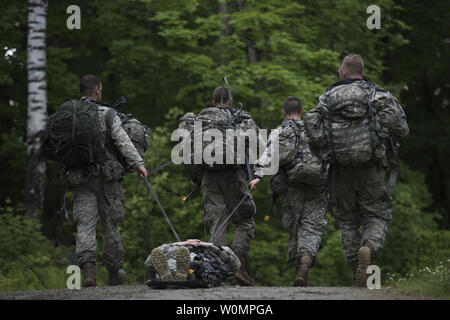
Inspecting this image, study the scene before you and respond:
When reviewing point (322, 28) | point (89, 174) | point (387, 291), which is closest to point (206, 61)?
point (322, 28)

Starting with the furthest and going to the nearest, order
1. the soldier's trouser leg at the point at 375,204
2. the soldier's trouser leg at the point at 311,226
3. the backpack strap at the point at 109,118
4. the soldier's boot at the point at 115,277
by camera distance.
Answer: the soldier's trouser leg at the point at 311,226 → the soldier's boot at the point at 115,277 → the backpack strap at the point at 109,118 → the soldier's trouser leg at the point at 375,204

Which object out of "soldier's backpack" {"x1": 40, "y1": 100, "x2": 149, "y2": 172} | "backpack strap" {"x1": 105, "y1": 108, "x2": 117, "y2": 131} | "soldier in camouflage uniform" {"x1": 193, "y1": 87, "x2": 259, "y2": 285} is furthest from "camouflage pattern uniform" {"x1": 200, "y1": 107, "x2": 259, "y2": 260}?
"soldier's backpack" {"x1": 40, "y1": 100, "x2": 149, "y2": 172}

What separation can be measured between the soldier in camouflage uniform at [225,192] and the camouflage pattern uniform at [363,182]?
4.78ft

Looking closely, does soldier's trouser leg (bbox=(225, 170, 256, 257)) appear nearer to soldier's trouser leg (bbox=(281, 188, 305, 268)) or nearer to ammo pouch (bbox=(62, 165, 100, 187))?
soldier's trouser leg (bbox=(281, 188, 305, 268))

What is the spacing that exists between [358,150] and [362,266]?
116cm

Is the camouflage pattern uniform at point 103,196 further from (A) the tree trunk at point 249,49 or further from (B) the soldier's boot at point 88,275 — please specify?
(A) the tree trunk at point 249,49

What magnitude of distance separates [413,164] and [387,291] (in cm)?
1737

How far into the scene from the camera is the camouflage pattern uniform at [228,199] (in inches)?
388

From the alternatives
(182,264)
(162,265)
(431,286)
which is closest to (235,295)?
(182,264)

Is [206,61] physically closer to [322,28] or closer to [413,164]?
[322,28]

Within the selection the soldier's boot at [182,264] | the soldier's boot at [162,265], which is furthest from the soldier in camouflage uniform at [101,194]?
the soldier's boot at [182,264]

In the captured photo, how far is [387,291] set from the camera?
713 cm

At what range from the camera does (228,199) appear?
392 inches

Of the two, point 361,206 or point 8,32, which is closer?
point 361,206
